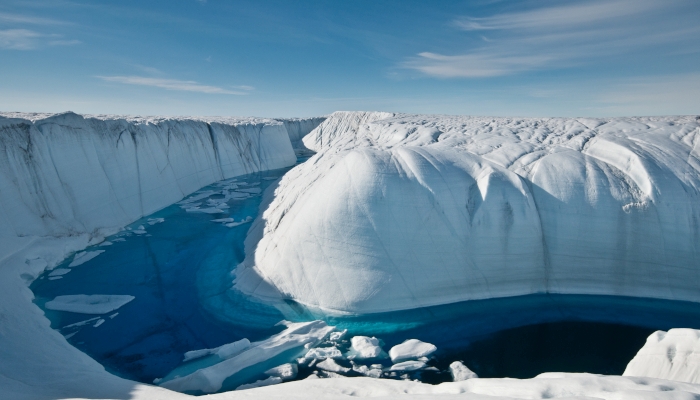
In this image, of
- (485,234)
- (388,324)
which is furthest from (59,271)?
(485,234)

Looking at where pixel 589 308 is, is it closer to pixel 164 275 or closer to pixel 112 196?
pixel 164 275

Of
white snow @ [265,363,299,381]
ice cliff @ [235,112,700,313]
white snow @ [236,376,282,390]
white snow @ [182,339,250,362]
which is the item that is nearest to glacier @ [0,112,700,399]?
ice cliff @ [235,112,700,313]

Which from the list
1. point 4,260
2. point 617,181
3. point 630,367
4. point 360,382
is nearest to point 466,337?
point 630,367

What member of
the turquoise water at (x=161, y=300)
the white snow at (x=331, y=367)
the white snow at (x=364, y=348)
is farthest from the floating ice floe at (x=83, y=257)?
the white snow at (x=364, y=348)

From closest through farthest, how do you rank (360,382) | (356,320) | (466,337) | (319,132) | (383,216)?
(360,382) < (466,337) < (356,320) < (383,216) < (319,132)

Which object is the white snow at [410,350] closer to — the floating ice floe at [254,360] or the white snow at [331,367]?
the white snow at [331,367]

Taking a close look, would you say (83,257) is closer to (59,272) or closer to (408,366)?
(59,272)
